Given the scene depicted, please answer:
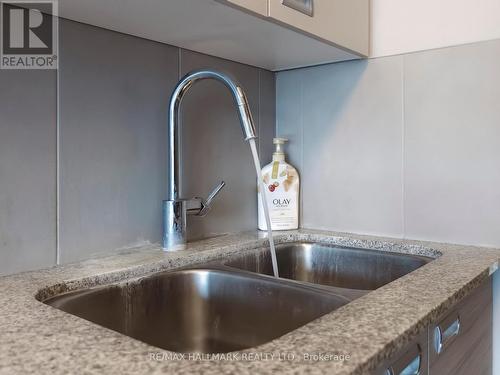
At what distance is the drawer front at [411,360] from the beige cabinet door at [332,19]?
686mm

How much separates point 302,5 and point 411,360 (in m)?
0.78

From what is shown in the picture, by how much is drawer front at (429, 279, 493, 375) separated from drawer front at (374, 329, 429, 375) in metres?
0.03

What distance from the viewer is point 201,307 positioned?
934 mm

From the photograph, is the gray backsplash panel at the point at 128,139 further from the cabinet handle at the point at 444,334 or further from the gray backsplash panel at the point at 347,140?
the cabinet handle at the point at 444,334

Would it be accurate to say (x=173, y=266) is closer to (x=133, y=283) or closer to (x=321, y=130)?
(x=133, y=283)

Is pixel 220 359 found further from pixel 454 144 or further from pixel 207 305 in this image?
pixel 454 144

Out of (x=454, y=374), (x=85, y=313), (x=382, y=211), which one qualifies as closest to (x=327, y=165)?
(x=382, y=211)

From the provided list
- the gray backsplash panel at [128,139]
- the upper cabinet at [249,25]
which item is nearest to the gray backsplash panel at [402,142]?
the upper cabinet at [249,25]

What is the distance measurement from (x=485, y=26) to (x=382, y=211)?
55 cm

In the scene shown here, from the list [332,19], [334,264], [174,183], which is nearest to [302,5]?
[332,19]

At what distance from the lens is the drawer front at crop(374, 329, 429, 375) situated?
579 millimetres

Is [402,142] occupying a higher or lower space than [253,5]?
lower

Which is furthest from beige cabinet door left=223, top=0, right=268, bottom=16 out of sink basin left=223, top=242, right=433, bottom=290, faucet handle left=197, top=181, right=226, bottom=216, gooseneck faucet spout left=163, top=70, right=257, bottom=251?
sink basin left=223, top=242, right=433, bottom=290

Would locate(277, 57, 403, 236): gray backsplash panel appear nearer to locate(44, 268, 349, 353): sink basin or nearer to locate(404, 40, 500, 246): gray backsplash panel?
locate(404, 40, 500, 246): gray backsplash panel
